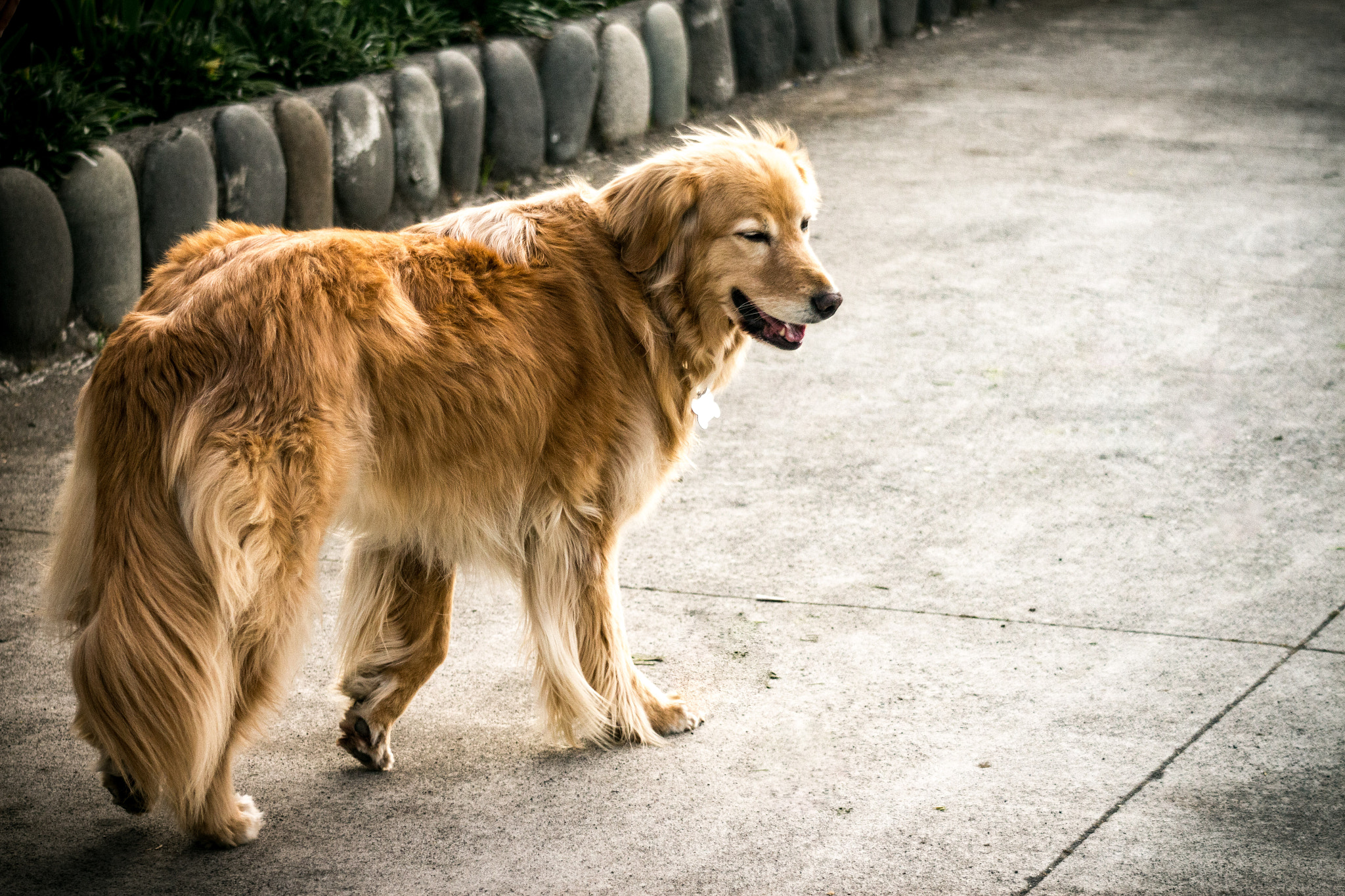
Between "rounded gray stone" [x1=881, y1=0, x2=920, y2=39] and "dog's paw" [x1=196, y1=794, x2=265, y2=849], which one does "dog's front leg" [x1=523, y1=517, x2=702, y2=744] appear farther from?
"rounded gray stone" [x1=881, y1=0, x2=920, y2=39]

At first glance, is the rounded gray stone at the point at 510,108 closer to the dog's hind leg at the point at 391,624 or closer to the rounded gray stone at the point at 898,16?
the rounded gray stone at the point at 898,16

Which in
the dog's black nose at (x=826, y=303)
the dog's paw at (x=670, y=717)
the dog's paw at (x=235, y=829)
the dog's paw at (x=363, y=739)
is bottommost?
the dog's paw at (x=670, y=717)

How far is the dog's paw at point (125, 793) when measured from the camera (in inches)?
118

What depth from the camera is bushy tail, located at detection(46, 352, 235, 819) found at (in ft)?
9.07

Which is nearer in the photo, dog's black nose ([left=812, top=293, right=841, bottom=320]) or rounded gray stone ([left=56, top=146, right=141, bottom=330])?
dog's black nose ([left=812, top=293, right=841, bottom=320])

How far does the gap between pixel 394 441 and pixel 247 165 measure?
11.6 feet

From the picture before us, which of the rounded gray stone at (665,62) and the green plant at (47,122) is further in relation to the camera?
the rounded gray stone at (665,62)

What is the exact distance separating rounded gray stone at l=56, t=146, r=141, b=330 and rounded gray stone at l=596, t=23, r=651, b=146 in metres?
3.28

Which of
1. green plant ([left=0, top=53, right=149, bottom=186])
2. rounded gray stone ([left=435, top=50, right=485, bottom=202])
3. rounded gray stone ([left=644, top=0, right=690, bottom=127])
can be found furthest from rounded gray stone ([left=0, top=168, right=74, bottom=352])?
rounded gray stone ([left=644, top=0, right=690, bottom=127])

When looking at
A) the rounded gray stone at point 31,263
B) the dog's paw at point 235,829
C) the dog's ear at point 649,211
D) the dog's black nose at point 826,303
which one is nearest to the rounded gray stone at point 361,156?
the rounded gray stone at point 31,263

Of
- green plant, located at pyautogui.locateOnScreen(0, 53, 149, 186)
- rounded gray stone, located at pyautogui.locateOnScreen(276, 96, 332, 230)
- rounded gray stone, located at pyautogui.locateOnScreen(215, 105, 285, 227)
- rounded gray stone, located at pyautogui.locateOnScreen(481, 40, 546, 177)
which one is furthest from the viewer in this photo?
rounded gray stone, located at pyautogui.locateOnScreen(481, 40, 546, 177)

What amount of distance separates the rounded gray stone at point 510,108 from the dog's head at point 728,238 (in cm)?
432

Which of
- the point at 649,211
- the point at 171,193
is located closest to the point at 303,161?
the point at 171,193

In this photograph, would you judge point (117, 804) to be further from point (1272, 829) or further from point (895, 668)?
point (1272, 829)
